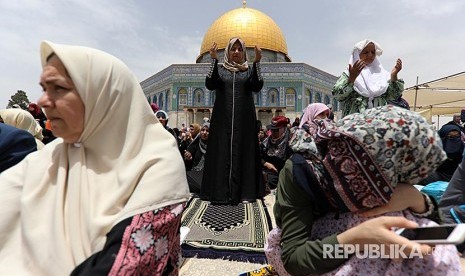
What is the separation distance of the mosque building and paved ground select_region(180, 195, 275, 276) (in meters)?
22.2

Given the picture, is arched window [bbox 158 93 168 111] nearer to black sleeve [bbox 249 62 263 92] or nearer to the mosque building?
the mosque building

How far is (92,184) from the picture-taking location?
99 cm

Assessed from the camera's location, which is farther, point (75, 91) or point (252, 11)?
point (252, 11)

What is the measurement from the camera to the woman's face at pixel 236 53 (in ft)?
11.5

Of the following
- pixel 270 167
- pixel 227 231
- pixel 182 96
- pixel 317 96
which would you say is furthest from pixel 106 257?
pixel 317 96

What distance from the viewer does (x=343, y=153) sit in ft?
3.08

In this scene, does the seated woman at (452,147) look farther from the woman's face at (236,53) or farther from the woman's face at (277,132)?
the woman's face at (236,53)

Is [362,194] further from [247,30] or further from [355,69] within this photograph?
[247,30]

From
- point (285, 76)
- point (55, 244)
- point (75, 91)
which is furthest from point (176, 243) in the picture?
point (285, 76)

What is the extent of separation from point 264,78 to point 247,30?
15.4ft

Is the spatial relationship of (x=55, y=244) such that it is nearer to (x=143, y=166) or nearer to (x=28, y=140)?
(x=143, y=166)

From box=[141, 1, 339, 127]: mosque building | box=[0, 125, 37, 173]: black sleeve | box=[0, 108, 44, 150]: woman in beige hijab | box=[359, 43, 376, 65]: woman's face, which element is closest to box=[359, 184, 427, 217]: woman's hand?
box=[0, 125, 37, 173]: black sleeve

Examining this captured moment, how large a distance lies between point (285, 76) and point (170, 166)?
2455cm

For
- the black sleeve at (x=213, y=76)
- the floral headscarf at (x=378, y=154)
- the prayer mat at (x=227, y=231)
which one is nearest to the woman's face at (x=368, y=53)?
the black sleeve at (x=213, y=76)
